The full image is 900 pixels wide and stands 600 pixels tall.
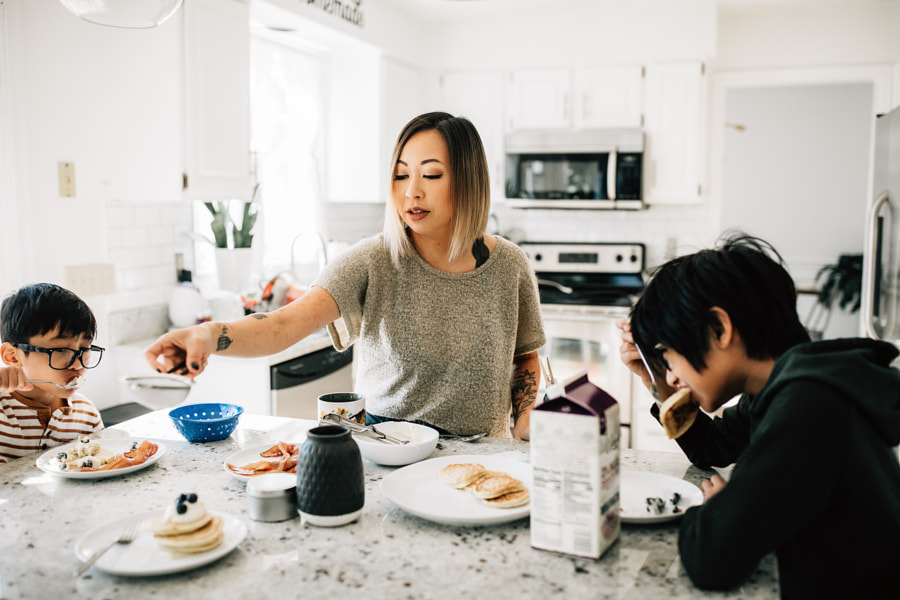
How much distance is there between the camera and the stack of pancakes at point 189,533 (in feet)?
3.26

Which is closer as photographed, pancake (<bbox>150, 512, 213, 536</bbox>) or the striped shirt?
pancake (<bbox>150, 512, 213, 536</bbox>)

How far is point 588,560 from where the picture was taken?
1.02 meters

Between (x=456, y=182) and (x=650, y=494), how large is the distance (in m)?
0.87

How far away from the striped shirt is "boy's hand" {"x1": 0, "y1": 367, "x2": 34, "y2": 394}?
0.37 feet

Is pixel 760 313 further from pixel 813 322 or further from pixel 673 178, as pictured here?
pixel 813 322

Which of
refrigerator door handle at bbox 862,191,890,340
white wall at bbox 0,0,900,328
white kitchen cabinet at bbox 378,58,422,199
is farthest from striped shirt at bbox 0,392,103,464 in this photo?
refrigerator door handle at bbox 862,191,890,340

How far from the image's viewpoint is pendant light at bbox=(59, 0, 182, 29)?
126 cm

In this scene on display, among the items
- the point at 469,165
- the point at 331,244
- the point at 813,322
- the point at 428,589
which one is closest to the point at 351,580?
the point at 428,589

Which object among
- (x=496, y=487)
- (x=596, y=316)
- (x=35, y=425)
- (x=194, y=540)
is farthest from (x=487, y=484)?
(x=596, y=316)

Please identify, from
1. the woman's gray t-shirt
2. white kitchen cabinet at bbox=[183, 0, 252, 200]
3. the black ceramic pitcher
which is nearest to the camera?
the black ceramic pitcher

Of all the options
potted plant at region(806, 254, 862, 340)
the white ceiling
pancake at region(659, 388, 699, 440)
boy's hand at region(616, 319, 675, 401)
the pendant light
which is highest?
the white ceiling

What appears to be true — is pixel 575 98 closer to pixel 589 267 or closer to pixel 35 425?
pixel 589 267

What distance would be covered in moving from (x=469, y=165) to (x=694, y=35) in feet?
9.40

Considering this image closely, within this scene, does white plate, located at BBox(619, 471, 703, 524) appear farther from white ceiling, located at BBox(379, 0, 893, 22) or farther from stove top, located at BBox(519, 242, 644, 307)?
white ceiling, located at BBox(379, 0, 893, 22)
